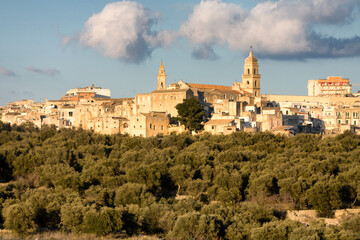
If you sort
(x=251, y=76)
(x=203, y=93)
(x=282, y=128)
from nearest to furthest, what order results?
(x=282, y=128) → (x=203, y=93) → (x=251, y=76)

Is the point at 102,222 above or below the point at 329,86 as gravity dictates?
below

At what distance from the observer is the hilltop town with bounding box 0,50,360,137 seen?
58688mm

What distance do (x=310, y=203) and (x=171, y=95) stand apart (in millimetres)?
31895

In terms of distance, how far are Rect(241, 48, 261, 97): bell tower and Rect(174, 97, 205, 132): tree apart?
23706mm

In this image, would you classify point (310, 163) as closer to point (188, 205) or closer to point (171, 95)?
point (188, 205)

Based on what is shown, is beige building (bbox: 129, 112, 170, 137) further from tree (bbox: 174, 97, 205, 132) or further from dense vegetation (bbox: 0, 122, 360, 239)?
dense vegetation (bbox: 0, 122, 360, 239)

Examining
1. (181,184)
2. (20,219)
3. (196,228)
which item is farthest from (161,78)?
(196,228)

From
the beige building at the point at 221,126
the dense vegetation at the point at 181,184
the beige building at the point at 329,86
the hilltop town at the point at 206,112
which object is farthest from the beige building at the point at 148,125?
the beige building at the point at 329,86

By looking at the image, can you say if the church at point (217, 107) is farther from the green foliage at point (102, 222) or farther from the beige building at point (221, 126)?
the green foliage at point (102, 222)

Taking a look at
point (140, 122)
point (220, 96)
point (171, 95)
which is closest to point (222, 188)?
point (140, 122)

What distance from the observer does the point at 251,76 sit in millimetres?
82562

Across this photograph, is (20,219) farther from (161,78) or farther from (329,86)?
(329,86)

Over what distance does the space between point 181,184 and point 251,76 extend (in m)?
47.5

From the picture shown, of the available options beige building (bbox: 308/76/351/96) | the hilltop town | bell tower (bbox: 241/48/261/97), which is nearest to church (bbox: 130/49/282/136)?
the hilltop town
